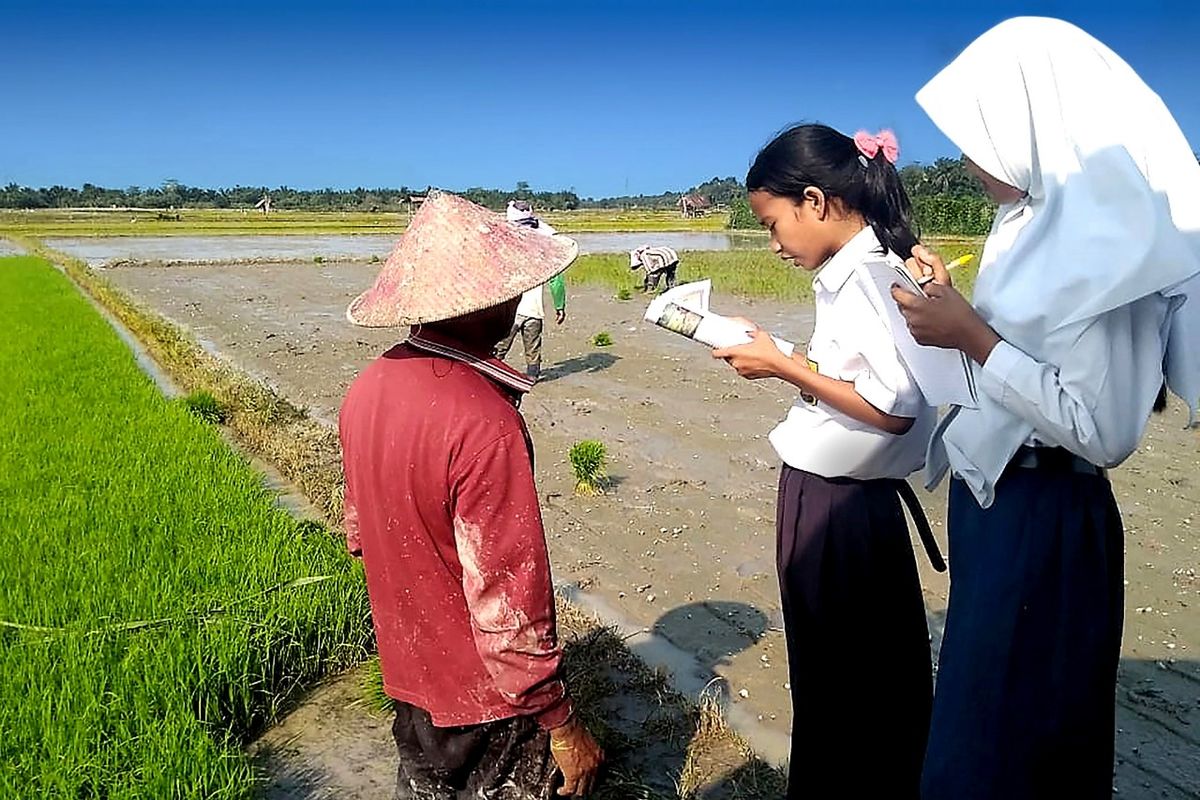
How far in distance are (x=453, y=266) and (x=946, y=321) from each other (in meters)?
0.81

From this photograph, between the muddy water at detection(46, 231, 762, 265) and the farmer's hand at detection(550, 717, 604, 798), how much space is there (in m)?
27.6

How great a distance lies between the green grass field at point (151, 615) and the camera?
8.30 ft

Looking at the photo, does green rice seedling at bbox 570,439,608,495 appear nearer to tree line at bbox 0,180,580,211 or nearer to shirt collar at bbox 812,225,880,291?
shirt collar at bbox 812,225,880,291

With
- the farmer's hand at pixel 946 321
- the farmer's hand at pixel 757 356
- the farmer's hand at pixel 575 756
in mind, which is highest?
the farmer's hand at pixel 946 321

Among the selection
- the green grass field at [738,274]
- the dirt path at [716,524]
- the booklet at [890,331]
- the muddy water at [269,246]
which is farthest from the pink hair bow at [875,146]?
the muddy water at [269,246]

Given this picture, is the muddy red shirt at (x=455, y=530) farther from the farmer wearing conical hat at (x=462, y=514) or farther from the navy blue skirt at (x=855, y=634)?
the navy blue skirt at (x=855, y=634)

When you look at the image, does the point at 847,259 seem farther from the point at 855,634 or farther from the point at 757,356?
the point at 855,634

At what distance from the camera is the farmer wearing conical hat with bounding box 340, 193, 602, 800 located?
1607mm

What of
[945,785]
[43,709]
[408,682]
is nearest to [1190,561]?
[945,785]

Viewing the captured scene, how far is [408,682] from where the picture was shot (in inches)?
71.7

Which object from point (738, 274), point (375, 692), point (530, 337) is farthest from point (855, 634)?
point (738, 274)

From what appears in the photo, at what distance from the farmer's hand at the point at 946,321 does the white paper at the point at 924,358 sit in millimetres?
31

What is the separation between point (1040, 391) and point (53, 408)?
6.79m

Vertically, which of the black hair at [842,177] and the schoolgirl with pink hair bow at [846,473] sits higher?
the black hair at [842,177]
